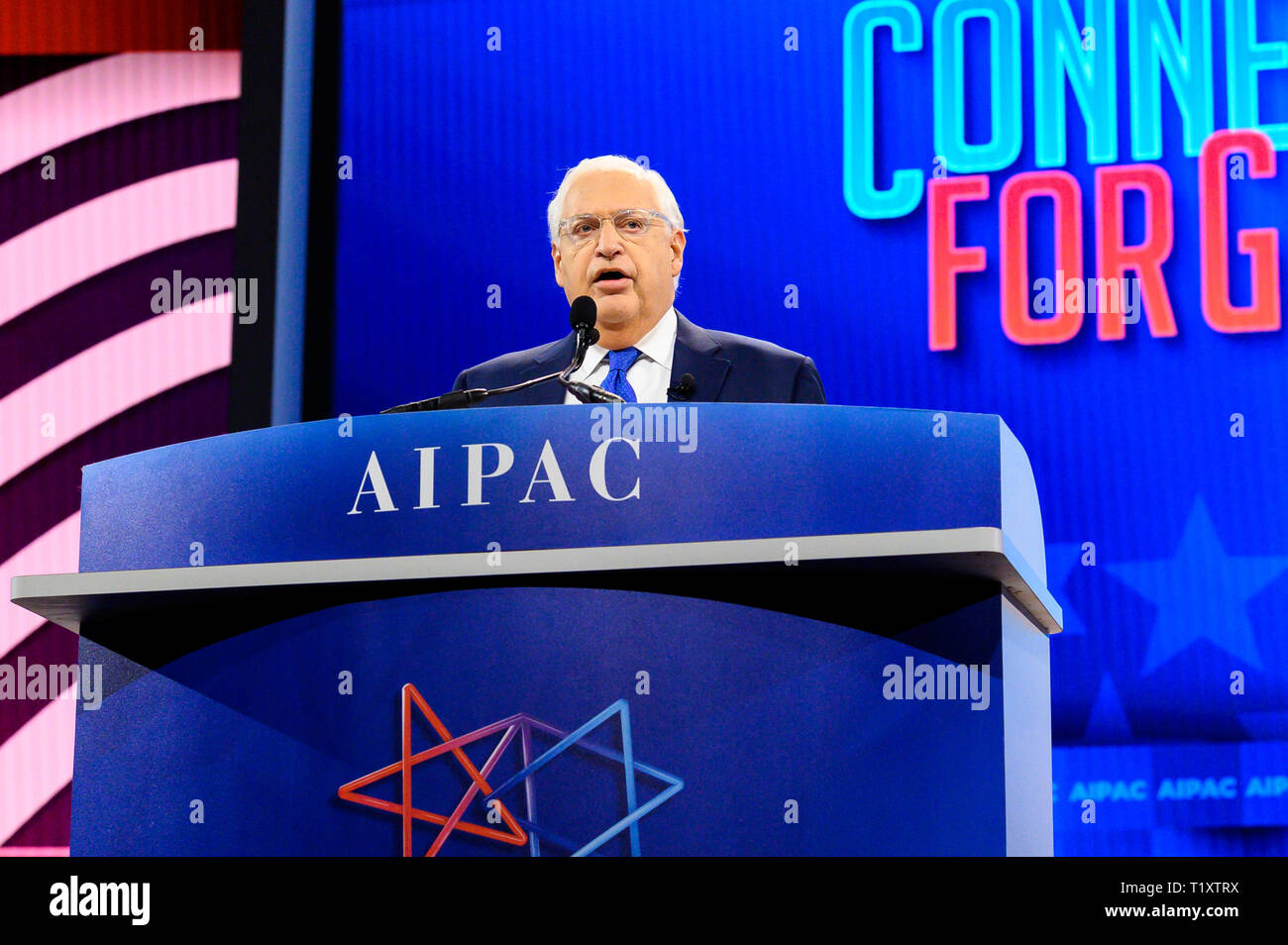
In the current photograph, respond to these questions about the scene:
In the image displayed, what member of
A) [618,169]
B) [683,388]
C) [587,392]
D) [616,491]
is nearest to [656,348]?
[618,169]

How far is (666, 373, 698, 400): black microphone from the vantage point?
100 inches

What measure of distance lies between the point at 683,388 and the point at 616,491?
540 millimetres

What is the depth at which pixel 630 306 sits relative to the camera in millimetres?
3186

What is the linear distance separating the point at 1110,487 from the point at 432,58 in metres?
2.83

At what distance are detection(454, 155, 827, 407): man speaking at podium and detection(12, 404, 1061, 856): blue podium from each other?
3.05 feet

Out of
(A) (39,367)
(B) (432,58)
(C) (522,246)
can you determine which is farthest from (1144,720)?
(A) (39,367)

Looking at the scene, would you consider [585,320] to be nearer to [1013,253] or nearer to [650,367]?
[650,367]

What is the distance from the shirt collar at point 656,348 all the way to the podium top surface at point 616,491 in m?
0.96

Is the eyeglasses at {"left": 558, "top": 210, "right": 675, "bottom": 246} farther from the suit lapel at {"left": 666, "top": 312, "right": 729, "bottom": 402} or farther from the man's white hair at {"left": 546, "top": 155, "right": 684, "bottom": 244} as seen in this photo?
the suit lapel at {"left": 666, "top": 312, "right": 729, "bottom": 402}

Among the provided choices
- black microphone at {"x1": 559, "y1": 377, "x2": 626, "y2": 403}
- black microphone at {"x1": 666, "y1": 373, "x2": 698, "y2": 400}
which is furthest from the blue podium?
black microphone at {"x1": 666, "y1": 373, "x2": 698, "y2": 400}

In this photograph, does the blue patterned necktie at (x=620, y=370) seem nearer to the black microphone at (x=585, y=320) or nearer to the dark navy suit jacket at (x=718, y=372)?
the dark navy suit jacket at (x=718, y=372)

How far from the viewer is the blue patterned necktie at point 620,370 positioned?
3.03 m

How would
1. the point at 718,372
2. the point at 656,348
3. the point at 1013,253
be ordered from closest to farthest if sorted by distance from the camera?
1. the point at 718,372
2. the point at 656,348
3. the point at 1013,253
